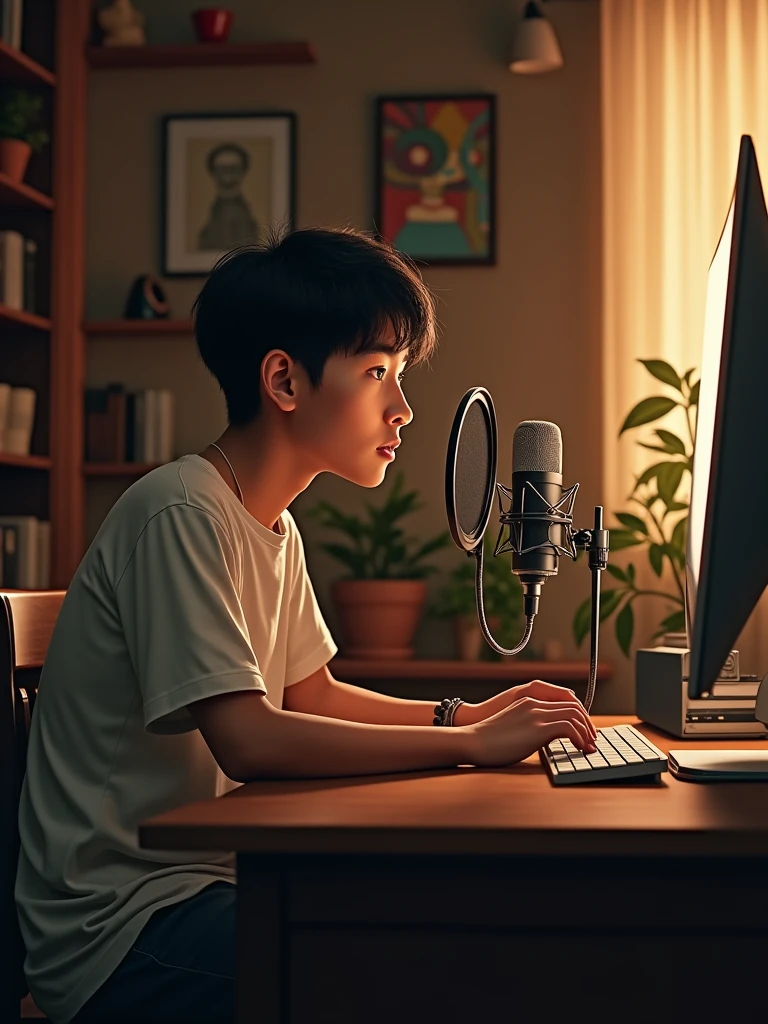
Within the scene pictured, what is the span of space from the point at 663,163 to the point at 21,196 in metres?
1.95

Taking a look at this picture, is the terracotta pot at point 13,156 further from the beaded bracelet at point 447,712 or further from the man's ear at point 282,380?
the beaded bracelet at point 447,712

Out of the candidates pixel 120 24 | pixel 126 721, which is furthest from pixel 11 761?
pixel 120 24

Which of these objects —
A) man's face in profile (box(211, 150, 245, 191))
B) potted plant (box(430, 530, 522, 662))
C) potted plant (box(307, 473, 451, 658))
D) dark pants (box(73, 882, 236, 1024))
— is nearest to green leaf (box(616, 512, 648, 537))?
potted plant (box(430, 530, 522, 662))

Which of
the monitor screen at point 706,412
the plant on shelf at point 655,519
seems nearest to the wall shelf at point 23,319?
the plant on shelf at point 655,519

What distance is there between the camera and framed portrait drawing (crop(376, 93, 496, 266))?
3713mm

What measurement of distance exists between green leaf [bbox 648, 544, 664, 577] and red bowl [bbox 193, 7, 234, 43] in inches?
82.2

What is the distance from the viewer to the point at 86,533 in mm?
3822

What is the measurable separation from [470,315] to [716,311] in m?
2.59

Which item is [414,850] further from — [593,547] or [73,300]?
[73,300]

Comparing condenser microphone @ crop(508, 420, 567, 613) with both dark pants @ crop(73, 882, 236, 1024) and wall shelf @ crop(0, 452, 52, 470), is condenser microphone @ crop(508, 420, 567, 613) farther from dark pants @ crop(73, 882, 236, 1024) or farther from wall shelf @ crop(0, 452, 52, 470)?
wall shelf @ crop(0, 452, 52, 470)

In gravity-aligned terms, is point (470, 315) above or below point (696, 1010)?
above

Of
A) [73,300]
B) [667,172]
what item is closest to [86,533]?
[73,300]

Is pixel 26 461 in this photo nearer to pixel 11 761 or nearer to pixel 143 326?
pixel 143 326

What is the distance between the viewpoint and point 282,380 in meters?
1.30
